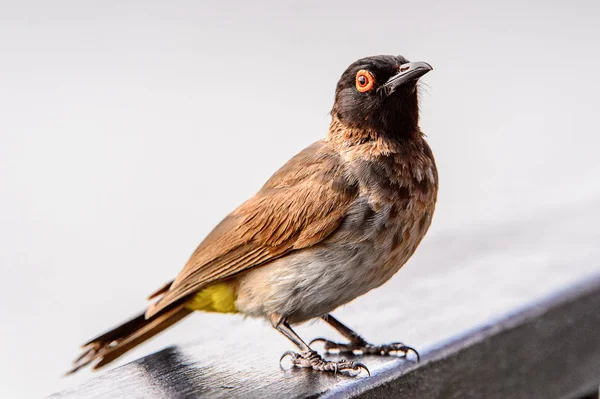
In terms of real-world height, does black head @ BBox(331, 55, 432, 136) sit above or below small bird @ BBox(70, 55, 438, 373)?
above

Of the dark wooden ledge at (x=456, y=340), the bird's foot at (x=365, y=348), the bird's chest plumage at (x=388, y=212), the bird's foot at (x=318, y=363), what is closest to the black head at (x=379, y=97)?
the bird's chest plumage at (x=388, y=212)

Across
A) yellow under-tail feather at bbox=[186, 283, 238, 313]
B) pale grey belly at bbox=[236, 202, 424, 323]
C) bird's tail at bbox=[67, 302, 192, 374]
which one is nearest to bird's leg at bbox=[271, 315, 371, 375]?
pale grey belly at bbox=[236, 202, 424, 323]

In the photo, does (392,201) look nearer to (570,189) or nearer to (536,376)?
(536,376)

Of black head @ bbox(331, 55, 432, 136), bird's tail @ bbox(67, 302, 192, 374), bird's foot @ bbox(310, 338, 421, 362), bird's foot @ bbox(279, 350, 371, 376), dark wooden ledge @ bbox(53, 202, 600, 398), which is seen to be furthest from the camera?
black head @ bbox(331, 55, 432, 136)

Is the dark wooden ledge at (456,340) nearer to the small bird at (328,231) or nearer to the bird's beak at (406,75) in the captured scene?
the small bird at (328,231)

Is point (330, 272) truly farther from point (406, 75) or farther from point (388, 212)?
point (406, 75)

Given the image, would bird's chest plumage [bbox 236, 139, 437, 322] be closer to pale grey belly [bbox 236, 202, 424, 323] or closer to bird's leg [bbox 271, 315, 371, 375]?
pale grey belly [bbox 236, 202, 424, 323]

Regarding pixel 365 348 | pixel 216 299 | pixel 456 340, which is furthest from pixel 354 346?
pixel 216 299
